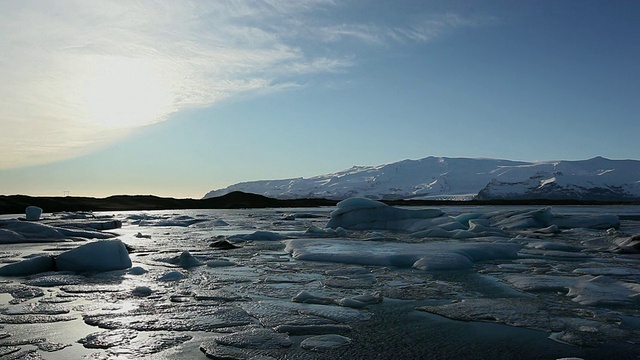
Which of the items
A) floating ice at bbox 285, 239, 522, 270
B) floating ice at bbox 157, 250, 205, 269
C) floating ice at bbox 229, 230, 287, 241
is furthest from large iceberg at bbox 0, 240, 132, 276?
floating ice at bbox 229, 230, 287, 241

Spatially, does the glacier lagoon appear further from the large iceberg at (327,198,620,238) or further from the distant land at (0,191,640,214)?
the distant land at (0,191,640,214)

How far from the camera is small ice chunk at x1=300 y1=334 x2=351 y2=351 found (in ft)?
14.6

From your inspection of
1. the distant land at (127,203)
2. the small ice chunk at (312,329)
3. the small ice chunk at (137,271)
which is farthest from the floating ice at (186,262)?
the distant land at (127,203)

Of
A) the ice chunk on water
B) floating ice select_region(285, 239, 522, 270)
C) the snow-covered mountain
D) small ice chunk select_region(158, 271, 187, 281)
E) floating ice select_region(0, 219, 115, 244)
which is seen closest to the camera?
small ice chunk select_region(158, 271, 187, 281)

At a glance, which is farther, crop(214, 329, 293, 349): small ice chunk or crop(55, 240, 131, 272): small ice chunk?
crop(55, 240, 131, 272): small ice chunk

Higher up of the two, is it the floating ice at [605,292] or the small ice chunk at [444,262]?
the small ice chunk at [444,262]

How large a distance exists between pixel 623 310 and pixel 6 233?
703 inches

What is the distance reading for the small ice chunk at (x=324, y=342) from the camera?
445 cm

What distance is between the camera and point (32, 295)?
6828mm

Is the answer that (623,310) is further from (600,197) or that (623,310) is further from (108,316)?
(600,197)

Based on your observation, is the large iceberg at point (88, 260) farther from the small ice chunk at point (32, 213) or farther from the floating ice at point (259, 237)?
the small ice chunk at point (32, 213)

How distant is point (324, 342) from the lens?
4598mm

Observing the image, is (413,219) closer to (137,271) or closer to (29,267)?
(137,271)

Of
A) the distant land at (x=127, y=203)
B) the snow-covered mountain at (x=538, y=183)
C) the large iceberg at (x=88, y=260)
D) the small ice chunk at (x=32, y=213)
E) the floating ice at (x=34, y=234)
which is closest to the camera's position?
the large iceberg at (x=88, y=260)
